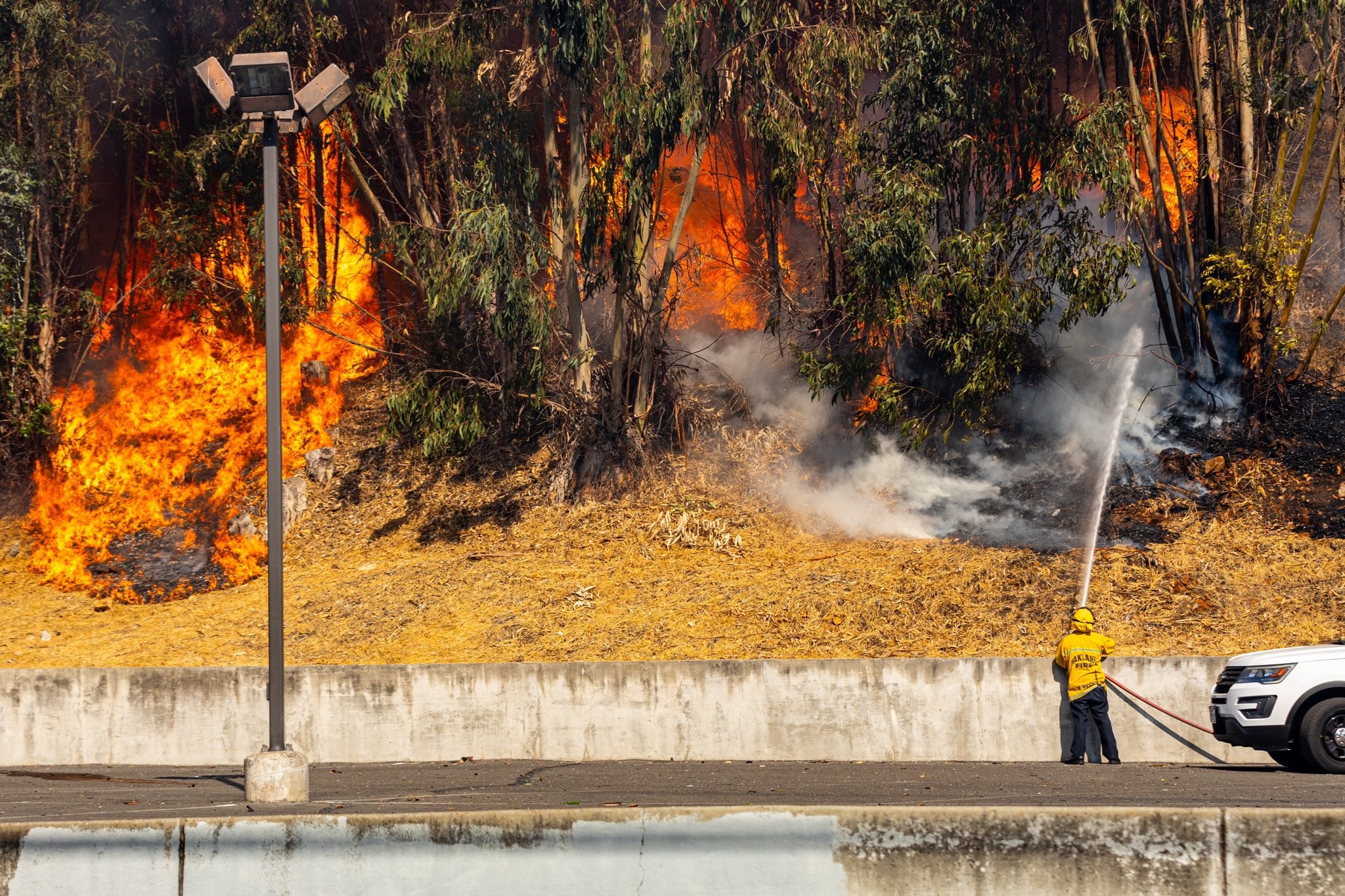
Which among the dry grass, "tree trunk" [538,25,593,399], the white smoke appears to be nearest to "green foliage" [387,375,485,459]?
the dry grass

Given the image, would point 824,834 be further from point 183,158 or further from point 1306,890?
point 183,158

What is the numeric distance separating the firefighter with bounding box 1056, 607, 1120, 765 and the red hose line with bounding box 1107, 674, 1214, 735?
0.75ft

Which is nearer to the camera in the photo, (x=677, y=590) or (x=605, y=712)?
(x=605, y=712)

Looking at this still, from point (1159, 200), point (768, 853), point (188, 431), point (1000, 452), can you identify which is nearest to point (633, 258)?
point (1000, 452)

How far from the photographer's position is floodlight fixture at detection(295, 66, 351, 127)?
34.4 ft

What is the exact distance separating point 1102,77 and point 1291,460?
7.04 meters

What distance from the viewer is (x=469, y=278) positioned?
65.5 ft

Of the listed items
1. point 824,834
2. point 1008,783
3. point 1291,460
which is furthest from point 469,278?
point 824,834

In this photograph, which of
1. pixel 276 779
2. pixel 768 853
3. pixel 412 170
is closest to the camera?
pixel 768 853

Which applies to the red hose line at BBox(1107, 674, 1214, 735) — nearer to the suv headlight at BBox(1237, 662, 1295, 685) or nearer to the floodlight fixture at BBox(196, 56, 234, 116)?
the suv headlight at BBox(1237, 662, 1295, 685)

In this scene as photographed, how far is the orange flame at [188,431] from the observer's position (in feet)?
75.7

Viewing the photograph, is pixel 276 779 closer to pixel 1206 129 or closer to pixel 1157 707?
pixel 1157 707

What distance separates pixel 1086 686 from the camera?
40.6ft

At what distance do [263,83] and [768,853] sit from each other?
7.40m
